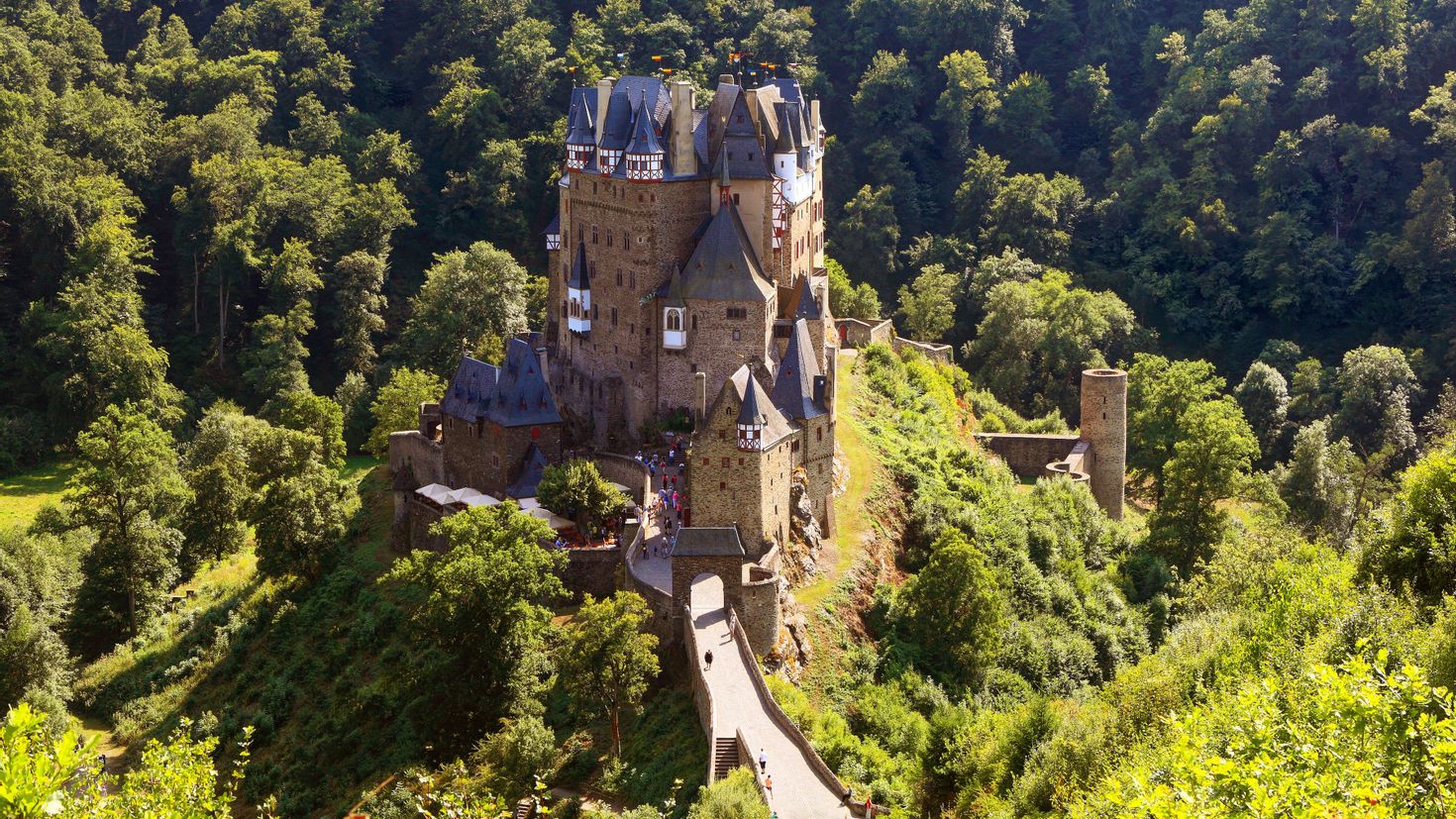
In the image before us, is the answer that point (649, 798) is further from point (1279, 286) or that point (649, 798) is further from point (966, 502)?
point (1279, 286)

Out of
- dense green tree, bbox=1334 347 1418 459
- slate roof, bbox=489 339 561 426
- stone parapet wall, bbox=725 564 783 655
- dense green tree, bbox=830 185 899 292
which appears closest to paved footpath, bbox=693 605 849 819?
stone parapet wall, bbox=725 564 783 655

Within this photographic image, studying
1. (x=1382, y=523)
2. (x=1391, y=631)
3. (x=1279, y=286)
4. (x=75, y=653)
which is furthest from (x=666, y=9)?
(x=1391, y=631)

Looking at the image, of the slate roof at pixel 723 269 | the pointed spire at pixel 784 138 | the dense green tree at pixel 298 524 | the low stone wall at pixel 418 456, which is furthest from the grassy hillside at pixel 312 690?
the pointed spire at pixel 784 138

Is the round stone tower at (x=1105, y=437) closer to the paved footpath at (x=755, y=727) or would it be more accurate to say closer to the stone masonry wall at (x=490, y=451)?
the stone masonry wall at (x=490, y=451)

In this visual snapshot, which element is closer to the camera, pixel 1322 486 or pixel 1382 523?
pixel 1382 523

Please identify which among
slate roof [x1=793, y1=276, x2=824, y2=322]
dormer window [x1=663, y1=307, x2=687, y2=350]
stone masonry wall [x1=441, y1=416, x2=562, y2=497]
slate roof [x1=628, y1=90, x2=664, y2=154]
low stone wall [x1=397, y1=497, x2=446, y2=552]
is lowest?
low stone wall [x1=397, y1=497, x2=446, y2=552]

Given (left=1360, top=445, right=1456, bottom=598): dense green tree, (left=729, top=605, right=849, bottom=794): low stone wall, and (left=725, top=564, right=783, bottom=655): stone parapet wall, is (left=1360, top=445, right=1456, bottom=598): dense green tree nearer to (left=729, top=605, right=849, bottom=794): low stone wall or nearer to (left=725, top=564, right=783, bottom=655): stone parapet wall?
(left=729, top=605, right=849, bottom=794): low stone wall

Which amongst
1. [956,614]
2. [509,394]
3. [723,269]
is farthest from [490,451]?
[956,614]

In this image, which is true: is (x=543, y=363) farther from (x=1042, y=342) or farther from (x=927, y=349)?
(x=1042, y=342)
